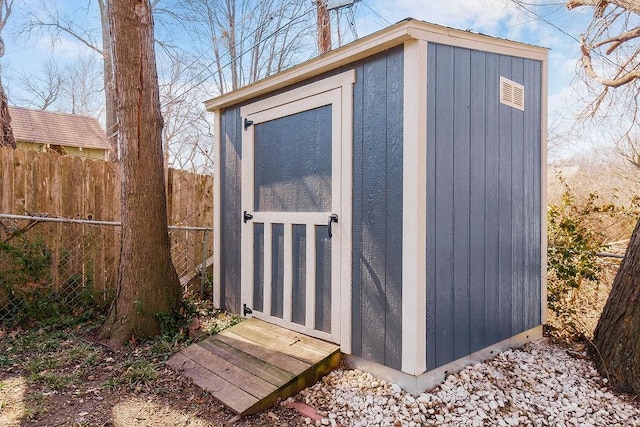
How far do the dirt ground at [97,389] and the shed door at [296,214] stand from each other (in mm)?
805

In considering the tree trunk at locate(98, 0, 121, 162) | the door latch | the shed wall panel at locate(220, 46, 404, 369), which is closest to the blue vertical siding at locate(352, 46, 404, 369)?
the shed wall panel at locate(220, 46, 404, 369)

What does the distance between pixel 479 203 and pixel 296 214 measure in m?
1.33

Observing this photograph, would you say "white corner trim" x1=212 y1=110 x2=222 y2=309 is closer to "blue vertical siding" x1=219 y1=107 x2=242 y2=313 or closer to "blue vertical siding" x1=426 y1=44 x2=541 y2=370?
"blue vertical siding" x1=219 y1=107 x2=242 y2=313

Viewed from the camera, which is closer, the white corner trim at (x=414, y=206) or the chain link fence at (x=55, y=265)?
the white corner trim at (x=414, y=206)

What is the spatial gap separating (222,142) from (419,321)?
2.62m

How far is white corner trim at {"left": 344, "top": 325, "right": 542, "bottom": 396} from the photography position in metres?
2.59

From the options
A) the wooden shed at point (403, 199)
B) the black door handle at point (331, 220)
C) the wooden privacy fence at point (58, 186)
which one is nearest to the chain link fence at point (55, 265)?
the wooden privacy fence at point (58, 186)

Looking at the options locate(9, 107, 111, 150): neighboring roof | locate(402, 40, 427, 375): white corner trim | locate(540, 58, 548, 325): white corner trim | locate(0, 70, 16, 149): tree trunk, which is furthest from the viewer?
locate(9, 107, 111, 150): neighboring roof

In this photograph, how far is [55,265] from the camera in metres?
4.03

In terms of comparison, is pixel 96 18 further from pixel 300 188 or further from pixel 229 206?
pixel 300 188

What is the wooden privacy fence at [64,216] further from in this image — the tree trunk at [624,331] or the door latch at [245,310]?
the tree trunk at [624,331]

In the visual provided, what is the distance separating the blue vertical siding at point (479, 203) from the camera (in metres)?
2.67

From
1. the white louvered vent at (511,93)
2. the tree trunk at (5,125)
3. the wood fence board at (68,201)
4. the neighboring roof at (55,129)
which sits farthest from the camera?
the neighboring roof at (55,129)

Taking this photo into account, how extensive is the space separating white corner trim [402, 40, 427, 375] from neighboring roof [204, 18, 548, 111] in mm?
93
